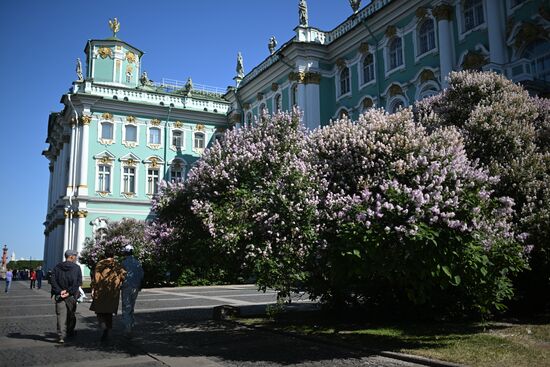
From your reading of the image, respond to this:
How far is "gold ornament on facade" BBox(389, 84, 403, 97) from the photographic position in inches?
995

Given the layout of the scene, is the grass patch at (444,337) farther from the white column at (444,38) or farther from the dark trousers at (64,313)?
the white column at (444,38)

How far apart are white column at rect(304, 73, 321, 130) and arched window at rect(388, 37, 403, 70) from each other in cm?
557

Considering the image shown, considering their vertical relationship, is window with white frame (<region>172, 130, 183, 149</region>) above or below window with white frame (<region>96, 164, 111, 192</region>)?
above

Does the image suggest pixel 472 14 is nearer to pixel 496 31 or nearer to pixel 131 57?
pixel 496 31

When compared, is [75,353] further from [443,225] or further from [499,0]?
[499,0]

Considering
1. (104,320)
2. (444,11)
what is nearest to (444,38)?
(444,11)

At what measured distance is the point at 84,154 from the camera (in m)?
40.4

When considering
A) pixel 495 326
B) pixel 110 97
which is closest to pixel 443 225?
pixel 495 326

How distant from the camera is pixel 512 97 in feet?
38.9

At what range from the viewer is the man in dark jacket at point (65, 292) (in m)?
9.30

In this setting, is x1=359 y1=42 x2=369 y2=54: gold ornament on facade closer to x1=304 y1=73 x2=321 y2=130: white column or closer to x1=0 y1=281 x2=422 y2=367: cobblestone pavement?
x1=304 y1=73 x2=321 y2=130: white column

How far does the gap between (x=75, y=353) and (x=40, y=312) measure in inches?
315

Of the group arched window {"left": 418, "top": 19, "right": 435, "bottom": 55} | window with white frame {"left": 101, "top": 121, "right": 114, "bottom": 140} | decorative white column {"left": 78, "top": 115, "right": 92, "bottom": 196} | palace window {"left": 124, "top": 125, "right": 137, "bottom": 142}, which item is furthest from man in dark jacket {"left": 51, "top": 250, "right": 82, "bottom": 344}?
palace window {"left": 124, "top": 125, "right": 137, "bottom": 142}

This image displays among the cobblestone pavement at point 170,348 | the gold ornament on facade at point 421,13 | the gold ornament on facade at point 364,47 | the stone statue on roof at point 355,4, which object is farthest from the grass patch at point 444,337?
the stone statue on roof at point 355,4
